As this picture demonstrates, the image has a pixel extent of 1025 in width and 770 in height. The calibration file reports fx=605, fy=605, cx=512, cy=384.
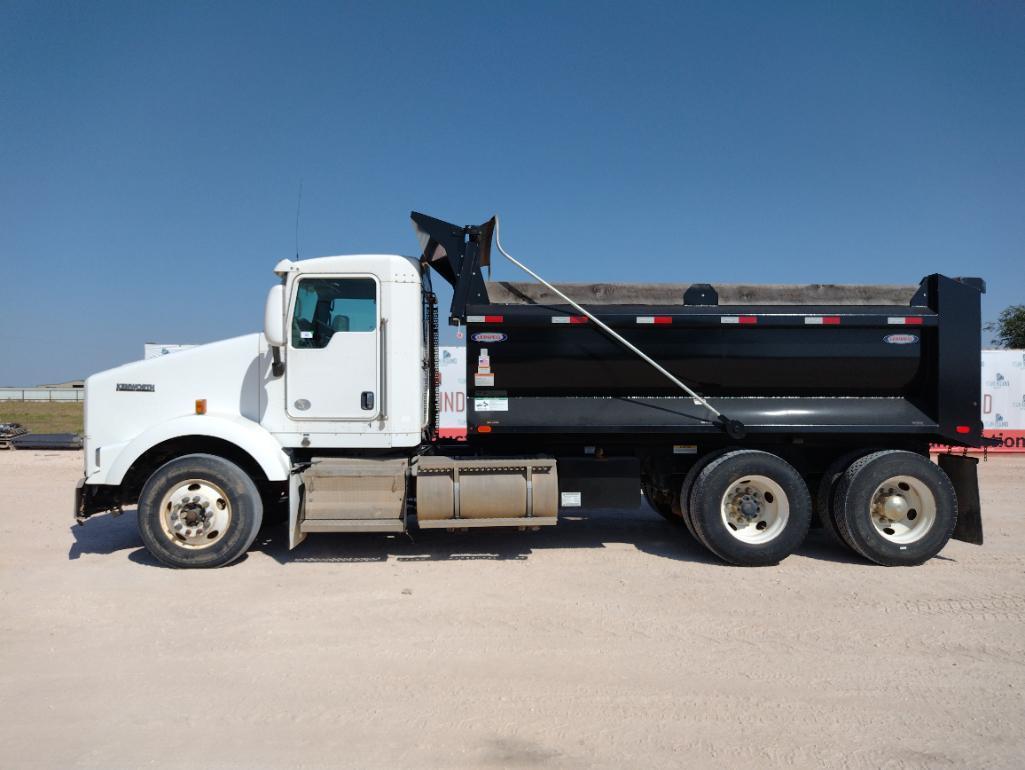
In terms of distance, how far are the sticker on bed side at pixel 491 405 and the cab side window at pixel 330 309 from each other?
118 centimetres

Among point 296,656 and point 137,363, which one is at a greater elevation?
point 137,363

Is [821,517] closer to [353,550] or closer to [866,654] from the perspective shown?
[866,654]

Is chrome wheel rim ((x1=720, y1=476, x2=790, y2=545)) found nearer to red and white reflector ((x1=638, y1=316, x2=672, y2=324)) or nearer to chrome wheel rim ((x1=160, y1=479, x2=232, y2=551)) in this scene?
red and white reflector ((x1=638, y1=316, x2=672, y2=324))

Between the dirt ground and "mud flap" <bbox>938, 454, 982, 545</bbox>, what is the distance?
0.30 m

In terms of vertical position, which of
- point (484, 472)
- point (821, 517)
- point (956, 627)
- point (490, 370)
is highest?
point (490, 370)

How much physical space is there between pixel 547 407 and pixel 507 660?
2.50 m

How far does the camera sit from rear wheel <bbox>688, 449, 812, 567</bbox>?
5.32m

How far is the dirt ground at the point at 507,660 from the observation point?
2.65m

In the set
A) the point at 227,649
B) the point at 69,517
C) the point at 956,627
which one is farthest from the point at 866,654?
the point at 69,517

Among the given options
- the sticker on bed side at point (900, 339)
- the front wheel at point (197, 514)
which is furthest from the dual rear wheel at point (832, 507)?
the front wheel at point (197, 514)

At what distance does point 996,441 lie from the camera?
5438mm

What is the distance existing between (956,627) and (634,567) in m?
2.27

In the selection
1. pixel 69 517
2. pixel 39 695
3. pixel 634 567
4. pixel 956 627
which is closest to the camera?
pixel 39 695

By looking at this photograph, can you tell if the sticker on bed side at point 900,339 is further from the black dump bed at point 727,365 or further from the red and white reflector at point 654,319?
the red and white reflector at point 654,319
